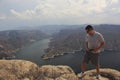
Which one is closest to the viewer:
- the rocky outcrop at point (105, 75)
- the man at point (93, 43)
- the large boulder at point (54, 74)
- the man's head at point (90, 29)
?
the man's head at point (90, 29)

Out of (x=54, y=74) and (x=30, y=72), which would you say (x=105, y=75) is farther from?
(x=30, y=72)

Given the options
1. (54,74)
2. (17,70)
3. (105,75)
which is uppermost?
(17,70)

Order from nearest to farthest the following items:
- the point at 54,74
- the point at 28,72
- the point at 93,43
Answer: the point at 93,43, the point at 28,72, the point at 54,74

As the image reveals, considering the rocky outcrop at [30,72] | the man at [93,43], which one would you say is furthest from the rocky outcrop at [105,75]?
the man at [93,43]

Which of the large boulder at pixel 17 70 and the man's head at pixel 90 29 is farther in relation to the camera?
the large boulder at pixel 17 70

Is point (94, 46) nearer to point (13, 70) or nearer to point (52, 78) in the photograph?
point (52, 78)

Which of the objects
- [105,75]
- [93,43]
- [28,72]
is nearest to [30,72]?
[28,72]

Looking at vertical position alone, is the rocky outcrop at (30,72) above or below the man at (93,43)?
below

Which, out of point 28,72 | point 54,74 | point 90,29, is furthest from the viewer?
point 54,74

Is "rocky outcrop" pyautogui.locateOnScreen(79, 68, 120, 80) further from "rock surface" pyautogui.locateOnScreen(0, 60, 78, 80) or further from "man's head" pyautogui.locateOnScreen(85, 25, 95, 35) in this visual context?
"man's head" pyautogui.locateOnScreen(85, 25, 95, 35)

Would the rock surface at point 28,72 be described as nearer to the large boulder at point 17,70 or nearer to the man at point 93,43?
the large boulder at point 17,70

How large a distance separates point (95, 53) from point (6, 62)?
19.1 ft

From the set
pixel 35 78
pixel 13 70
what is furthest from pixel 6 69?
pixel 35 78

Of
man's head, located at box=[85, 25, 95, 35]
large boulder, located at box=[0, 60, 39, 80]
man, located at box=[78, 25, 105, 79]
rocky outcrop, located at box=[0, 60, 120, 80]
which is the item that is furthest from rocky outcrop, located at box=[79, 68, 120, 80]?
large boulder, located at box=[0, 60, 39, 80]
